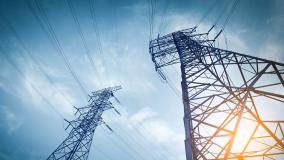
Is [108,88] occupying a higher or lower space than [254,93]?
higher

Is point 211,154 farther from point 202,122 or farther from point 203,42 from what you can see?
point 203,42

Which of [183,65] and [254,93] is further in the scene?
[183,65]

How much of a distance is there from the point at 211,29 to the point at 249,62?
4834 mm

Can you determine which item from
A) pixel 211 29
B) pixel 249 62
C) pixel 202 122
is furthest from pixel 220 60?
pixel 211 29

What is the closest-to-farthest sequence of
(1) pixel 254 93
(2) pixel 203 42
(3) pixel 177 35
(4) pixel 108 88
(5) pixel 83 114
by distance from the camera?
(1) pixel 254 93 < (2) pixel 203 42 < (3) pixel 177 35 < (5) pixel 83 114 < (4) pixel 108 88

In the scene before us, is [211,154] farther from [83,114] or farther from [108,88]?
[108,88]

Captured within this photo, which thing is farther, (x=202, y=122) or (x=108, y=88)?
(x=108, y=88)

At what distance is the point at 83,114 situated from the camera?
16.4 metres

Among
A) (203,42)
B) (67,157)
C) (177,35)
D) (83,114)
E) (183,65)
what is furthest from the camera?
(83,114)

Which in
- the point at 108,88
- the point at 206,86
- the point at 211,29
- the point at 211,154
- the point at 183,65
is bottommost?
the point at 211,154

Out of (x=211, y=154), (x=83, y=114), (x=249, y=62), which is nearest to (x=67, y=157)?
(x=83, y=114)

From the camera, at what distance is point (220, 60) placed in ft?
24.0

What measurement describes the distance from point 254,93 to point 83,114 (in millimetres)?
14155

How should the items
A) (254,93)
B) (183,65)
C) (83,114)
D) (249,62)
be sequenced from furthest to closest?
(83,114), (183,65), (249,62), (254,93)
